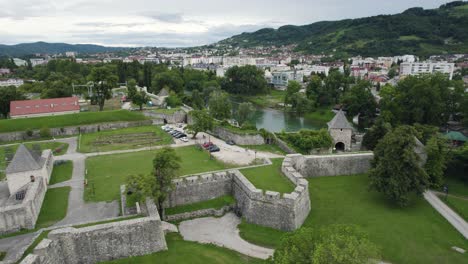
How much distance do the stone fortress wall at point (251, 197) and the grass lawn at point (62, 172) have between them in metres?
8.99

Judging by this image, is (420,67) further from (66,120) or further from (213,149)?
(66,120)

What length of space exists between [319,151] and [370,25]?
152 meters

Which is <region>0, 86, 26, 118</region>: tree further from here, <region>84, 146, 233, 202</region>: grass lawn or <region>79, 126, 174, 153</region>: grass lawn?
<region>84, 146, 233, 202</region>: grass lawn

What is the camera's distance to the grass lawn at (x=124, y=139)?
1189 inches

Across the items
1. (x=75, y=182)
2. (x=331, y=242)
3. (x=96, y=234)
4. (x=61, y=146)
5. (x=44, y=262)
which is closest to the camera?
(x=331, y=242)

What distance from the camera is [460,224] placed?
58.2 feet

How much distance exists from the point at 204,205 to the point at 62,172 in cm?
1219

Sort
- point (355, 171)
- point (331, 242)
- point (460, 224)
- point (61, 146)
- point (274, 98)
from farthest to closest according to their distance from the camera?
point (274, 98)
point (61, 146)
point (355, 171)
point (460, 224)
point (331, 242)

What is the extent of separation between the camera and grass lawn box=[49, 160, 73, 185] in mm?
22781

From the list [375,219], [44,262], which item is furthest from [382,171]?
[44,262]

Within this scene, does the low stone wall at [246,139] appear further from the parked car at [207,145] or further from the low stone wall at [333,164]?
the low stone wall at [333,164]

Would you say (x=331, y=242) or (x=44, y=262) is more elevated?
(x=331, y=242)

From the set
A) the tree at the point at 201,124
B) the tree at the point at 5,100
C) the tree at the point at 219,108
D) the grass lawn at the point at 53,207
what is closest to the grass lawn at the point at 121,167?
the grass lawn at the point at 53,207

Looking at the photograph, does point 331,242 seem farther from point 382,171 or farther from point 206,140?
point 206,140
